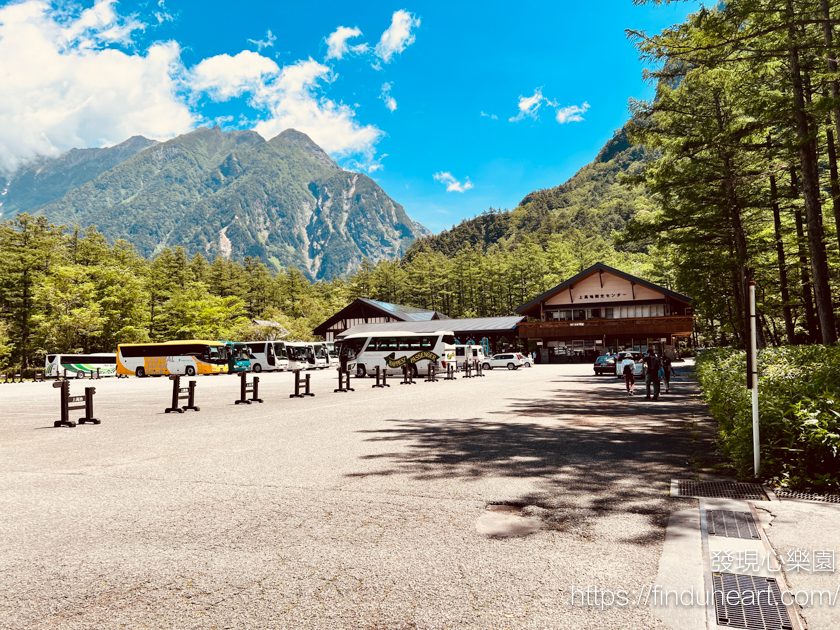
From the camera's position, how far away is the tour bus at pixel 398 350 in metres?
33.8

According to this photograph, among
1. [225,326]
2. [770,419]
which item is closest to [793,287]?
[770,419]

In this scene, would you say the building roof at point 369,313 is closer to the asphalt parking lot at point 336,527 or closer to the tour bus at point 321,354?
the tour bus at point 321,354

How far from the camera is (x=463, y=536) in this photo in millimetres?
4328

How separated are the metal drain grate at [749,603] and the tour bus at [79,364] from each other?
46260 millimetres

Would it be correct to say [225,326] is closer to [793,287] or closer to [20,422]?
[20,422]

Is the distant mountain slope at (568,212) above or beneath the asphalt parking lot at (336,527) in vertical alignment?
above

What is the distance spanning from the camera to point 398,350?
Result: 3431cm

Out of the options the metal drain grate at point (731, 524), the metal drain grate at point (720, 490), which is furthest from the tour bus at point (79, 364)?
the metal drain grate at point (731, 524)

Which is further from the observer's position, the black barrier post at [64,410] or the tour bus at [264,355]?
the tour bus at [264,355]

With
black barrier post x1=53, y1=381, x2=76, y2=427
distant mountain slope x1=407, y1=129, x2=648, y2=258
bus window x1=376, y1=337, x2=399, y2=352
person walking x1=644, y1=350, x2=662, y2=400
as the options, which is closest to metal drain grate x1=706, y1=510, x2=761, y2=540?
person walking x1=644, y1=350, x2=662, y2=400

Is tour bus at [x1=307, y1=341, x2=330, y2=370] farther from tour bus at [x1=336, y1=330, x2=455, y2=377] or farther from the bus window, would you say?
the bus window

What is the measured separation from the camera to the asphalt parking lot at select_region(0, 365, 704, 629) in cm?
315

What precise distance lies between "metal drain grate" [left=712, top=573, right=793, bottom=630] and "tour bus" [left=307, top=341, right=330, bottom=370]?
5236 cm

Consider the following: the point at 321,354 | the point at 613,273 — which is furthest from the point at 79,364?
the point at 613,273
